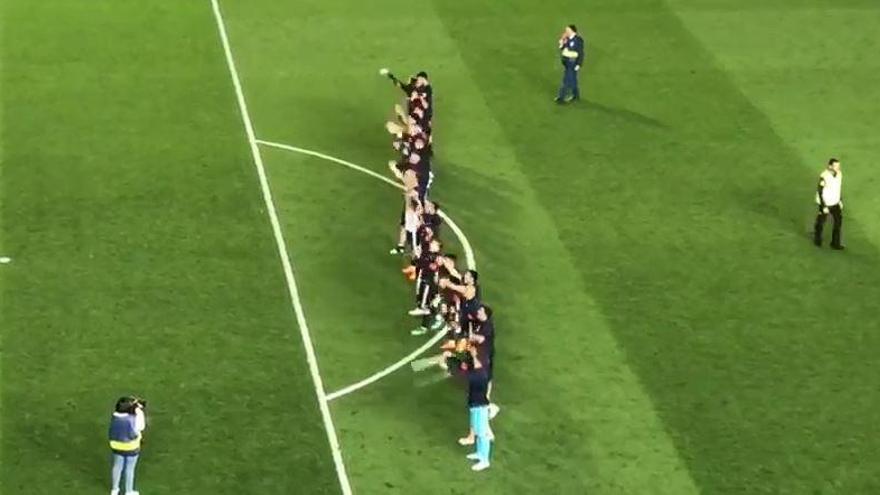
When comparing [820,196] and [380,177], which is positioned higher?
[820,196]

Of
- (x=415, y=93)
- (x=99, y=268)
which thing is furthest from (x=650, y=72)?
(x=99, y=268)

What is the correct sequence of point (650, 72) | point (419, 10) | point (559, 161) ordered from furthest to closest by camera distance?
point (419, 10), point (650, 72), point (559, 161)

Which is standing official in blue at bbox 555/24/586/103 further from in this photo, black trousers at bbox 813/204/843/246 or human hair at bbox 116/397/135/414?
human hair at bbox 116/397/135/414

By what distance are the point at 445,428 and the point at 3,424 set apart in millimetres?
5541

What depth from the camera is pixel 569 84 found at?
27.5m

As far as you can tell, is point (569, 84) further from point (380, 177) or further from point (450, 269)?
point (450, 269)

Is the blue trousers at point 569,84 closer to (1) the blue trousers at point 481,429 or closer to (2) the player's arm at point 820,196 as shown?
(2) the player's arm at point 820,196

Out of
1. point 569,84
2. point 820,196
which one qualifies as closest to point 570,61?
point 569,84

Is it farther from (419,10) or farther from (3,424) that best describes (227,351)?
(419,10)

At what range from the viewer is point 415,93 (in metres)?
23.4

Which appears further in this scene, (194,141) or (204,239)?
(194,141)

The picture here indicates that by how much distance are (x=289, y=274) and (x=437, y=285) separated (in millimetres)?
2827

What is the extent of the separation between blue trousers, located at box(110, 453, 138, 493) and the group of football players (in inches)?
158

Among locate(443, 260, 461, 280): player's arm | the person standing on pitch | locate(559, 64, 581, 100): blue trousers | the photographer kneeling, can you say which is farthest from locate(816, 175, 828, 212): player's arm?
the photographer kneeling
